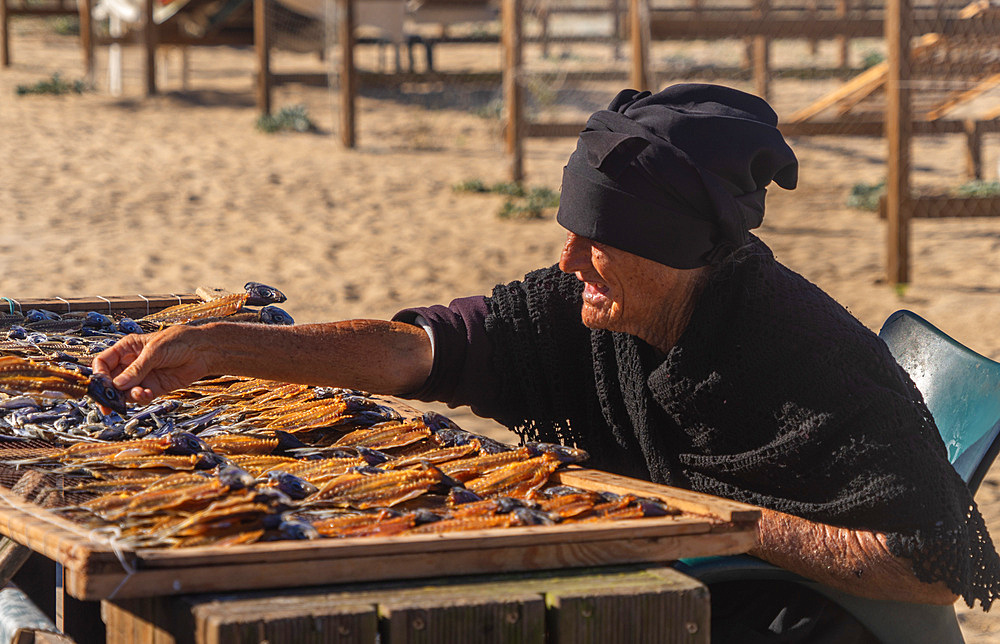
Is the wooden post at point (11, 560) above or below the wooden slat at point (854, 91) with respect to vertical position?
below

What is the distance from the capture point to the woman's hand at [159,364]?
73.7 inches

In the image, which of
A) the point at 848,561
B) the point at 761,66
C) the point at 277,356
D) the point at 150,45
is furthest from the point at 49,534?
the point at 150,45

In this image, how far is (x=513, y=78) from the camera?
32.3 ft

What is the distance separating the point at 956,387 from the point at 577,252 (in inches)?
38.7

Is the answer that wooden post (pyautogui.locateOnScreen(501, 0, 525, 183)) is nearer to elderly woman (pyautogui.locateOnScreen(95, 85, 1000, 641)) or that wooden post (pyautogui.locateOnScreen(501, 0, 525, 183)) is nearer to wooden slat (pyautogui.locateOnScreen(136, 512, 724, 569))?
elderly woman (pyautogui.locateOnScreen(95, 85, 1000, 641))

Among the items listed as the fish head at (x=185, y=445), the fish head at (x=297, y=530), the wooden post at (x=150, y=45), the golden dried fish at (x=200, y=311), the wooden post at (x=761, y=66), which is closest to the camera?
the fish head at (x=297, y=530)

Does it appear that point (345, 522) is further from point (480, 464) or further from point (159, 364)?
point (159, 364)

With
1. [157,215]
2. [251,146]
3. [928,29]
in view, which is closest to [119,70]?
[251,146]

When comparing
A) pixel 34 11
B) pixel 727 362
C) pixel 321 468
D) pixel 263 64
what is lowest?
pixel 321 468

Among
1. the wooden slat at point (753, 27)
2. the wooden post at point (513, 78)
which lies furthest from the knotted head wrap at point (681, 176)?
the wooden post at point (513, 78)

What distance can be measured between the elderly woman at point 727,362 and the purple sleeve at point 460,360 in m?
0.02

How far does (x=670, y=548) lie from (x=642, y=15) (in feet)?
25.4

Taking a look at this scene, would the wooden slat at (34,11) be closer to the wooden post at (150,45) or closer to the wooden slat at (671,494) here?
the wooden post at (150,45)

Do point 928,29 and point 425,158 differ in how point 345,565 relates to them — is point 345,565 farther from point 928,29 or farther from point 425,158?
point 425,158
